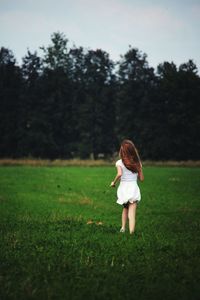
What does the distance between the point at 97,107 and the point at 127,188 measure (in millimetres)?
85759

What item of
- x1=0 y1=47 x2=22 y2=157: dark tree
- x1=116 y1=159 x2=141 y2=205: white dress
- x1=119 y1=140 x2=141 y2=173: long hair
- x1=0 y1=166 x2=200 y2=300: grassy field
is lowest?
x1=0 y1=166 x2=200 y2=300: grassy field

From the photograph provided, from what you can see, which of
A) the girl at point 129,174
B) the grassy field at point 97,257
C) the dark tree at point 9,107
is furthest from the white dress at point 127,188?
the dark tree at point 9,107

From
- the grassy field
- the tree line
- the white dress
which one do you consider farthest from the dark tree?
the white dress

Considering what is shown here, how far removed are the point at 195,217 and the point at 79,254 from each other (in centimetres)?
849

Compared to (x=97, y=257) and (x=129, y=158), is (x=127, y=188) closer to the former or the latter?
(x=129, y=158)

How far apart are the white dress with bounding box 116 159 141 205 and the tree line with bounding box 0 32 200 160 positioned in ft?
243

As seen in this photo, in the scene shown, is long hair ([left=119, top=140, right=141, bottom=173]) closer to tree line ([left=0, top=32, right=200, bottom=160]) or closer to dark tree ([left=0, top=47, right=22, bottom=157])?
tree line ([left=0, top=32, right=200, bottom=160])

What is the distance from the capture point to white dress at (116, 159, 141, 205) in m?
10.7

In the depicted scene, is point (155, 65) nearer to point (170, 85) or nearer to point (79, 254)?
point (170, 85)

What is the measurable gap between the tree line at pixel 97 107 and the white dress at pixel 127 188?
74.1 m

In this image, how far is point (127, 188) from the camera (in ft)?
35.3

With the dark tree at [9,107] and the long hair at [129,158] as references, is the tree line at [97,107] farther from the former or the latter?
the long hair at [129,158]

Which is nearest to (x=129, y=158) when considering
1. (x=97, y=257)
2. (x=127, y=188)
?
(x=127, y=188)

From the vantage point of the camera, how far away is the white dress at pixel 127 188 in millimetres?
10680
